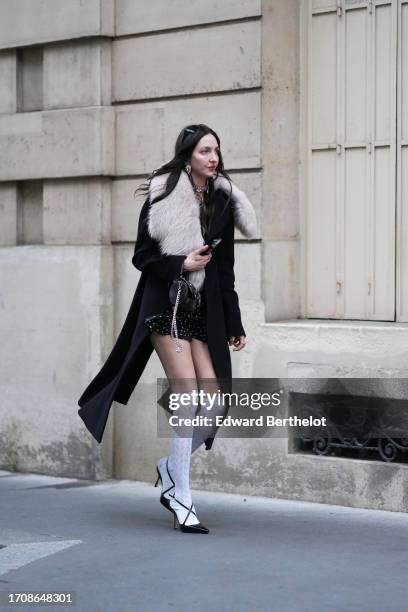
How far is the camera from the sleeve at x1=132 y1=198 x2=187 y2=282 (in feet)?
20.9

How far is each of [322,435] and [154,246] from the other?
1.73 meters

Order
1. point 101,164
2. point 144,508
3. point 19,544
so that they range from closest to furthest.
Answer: point 19,544, point 144,508, point 101,164

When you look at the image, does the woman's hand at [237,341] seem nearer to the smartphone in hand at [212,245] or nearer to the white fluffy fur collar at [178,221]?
the white fluffy fur collar at [178,221]

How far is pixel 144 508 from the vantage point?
7434 mm

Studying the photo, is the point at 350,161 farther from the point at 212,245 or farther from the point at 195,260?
the point at 195,260

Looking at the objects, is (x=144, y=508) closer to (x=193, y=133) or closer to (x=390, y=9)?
(x=193, y=133)

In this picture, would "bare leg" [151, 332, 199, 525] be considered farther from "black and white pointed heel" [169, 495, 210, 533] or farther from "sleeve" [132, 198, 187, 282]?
"sleeve" [132, 198, 187, 282]

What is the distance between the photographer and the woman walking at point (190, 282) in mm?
6418

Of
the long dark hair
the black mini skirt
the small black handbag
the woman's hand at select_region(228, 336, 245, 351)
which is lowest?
the woman's hand at select_region(228, 336, 245, 351)

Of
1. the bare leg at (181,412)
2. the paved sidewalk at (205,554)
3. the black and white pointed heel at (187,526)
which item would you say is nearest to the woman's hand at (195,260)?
the bare leg at (181,412)

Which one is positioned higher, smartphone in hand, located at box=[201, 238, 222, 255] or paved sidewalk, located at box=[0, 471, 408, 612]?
smartphone in hand, located at box=[201, 238, 222, 255]

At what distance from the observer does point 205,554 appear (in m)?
6.00

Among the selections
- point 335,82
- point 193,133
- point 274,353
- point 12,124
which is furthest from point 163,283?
point 12,124

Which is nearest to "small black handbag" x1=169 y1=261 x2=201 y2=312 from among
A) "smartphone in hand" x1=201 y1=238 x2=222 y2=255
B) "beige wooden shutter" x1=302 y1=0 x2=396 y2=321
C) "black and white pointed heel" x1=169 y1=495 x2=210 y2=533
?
"smartphone in hand" x1=201 y1=238 x2=222 y2=255
